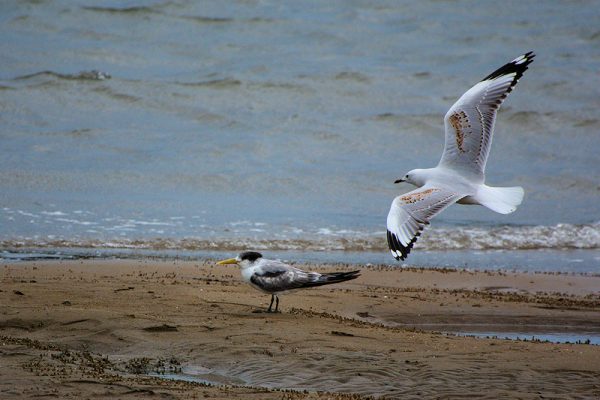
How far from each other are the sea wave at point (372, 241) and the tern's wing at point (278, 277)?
12.9ft

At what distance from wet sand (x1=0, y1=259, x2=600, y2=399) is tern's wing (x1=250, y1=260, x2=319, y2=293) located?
0.23 metres

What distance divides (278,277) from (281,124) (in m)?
12.3

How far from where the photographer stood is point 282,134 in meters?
19.5

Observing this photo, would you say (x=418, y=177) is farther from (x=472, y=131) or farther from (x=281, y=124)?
(x=281, y=124)

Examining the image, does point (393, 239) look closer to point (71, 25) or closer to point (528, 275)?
point (528, 275)

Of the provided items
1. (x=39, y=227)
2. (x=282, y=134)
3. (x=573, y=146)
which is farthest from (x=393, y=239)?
(x=573, y=146)

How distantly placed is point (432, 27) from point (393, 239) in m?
20.5

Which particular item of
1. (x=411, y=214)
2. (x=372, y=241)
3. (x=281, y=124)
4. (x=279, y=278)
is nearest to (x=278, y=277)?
(x=279, y=278)

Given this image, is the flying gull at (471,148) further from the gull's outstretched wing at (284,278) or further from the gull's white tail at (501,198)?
the gull's outstretched wing at (284,278)

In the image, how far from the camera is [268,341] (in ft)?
22.2

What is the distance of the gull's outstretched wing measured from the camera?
8.13m

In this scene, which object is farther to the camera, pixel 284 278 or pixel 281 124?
pixel 281 124

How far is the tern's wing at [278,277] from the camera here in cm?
812

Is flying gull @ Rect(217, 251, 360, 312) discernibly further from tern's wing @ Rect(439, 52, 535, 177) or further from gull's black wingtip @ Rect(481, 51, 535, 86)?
gull's black wingtip @ Rect(481, 51, 535, 86)
